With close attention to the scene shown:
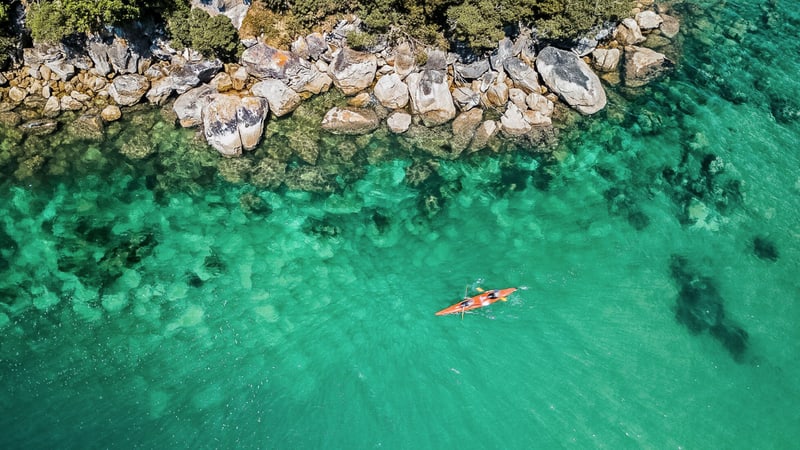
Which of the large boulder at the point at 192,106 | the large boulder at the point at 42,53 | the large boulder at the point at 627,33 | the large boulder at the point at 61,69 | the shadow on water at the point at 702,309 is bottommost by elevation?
the shadow on water at the point at 702,309

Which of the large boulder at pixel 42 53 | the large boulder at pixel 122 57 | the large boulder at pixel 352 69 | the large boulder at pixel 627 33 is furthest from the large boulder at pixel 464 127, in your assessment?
the large boulder at pixel 42 53

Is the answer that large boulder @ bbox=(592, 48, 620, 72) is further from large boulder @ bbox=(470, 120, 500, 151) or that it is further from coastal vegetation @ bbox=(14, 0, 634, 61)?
large boulder @ bbox=(470, 120, 500, 151)

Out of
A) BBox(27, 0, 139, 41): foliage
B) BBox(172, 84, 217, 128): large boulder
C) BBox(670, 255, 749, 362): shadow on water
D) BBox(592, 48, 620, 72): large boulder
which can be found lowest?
BBox(670, 255, 749, 362): shadow on water

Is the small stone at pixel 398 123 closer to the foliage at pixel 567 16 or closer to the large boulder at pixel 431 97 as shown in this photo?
the large boulder at pixel 431 97

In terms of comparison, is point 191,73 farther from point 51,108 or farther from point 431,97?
point 431,97

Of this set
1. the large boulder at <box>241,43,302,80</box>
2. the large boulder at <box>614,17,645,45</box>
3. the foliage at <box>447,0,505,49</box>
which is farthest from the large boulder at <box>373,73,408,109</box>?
the large boulder at <box>614,17,645,45</box>

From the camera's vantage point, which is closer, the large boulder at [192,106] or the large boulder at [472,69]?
the large boulder at [192,106]

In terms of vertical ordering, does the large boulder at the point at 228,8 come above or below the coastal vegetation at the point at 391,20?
above

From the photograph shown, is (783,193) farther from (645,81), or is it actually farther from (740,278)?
(645,81)
